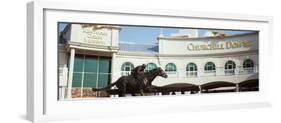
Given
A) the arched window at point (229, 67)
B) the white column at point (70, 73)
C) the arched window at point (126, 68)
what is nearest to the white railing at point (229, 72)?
the arched window at point (229, 67)

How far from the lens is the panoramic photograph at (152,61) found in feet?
9.39

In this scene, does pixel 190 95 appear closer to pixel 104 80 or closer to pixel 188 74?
pixel 188 74

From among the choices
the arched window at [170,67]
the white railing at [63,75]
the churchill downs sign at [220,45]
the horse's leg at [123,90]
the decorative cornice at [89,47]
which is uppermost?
the churchill downs sign at [220,45]

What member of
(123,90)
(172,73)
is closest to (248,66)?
(172,73)

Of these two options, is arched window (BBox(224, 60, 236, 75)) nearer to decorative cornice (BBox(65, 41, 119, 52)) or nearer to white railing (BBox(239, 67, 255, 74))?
white railing (BBox(239, 67, 255, 74))

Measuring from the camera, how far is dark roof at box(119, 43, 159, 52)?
3.02 m

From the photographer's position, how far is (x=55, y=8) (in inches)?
107

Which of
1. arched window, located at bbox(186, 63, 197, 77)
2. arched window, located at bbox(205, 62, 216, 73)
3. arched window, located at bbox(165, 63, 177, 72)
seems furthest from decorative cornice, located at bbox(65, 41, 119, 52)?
arched window, located at bbox(205, 62, 216, 73)

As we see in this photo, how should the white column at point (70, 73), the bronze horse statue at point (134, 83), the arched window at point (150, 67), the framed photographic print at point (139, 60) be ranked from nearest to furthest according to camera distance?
the framed photographic print at point (139, 60) → the white column at point (70, 73) → the bronze horse statue at point (134, 83) → the arched window at point (150, 67)

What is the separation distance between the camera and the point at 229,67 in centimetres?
345

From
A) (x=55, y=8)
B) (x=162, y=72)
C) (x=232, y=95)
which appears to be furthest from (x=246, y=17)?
(x=55, y=8)

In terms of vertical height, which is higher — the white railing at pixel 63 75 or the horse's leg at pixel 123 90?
the white railing at pixel 63 75

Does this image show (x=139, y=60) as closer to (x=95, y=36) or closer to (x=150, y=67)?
(x=150, y=67)

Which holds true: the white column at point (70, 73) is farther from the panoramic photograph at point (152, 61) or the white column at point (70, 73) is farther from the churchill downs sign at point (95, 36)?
the churchill downs sign at point (95, 36)
